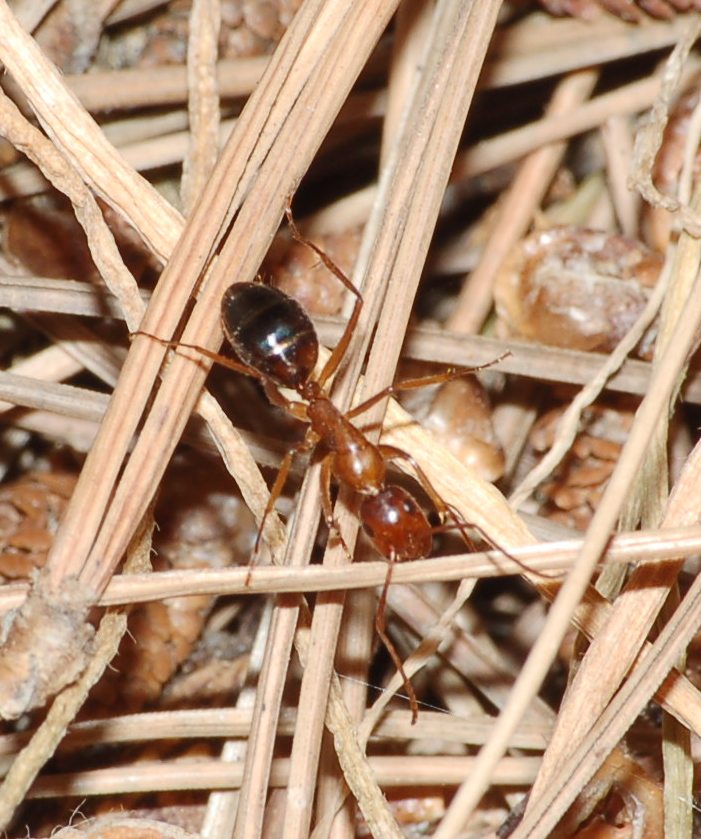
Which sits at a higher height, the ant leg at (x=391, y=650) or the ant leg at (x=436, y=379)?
the ant leg at (x=436, y=379)

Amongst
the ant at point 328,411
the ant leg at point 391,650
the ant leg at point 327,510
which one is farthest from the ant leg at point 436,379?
the ant leg at point 391,650

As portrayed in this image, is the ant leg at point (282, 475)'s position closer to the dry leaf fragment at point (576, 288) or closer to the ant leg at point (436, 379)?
the ant leg at point (436, 379)

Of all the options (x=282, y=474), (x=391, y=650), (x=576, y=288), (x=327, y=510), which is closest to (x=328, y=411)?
(x=282, y=474)

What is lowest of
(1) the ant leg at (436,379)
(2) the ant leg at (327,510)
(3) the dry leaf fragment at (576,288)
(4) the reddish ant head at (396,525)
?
(2) the ant leg at (327,510)

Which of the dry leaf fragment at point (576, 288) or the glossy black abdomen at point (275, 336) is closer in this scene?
the glossy black abdomen at point (275, 336)

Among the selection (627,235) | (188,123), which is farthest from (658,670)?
(188,123)

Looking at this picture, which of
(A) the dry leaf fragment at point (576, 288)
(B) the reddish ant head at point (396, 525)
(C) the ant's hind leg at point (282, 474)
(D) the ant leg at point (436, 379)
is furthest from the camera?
(A) the dry leaf fragment at point (576, 288)

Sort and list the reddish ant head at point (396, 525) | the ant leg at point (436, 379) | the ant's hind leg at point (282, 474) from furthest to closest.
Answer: the reddish ant head at point (396, 525), the ant leg at point (436, 379), the ant's hind leg at point (282, 474)
